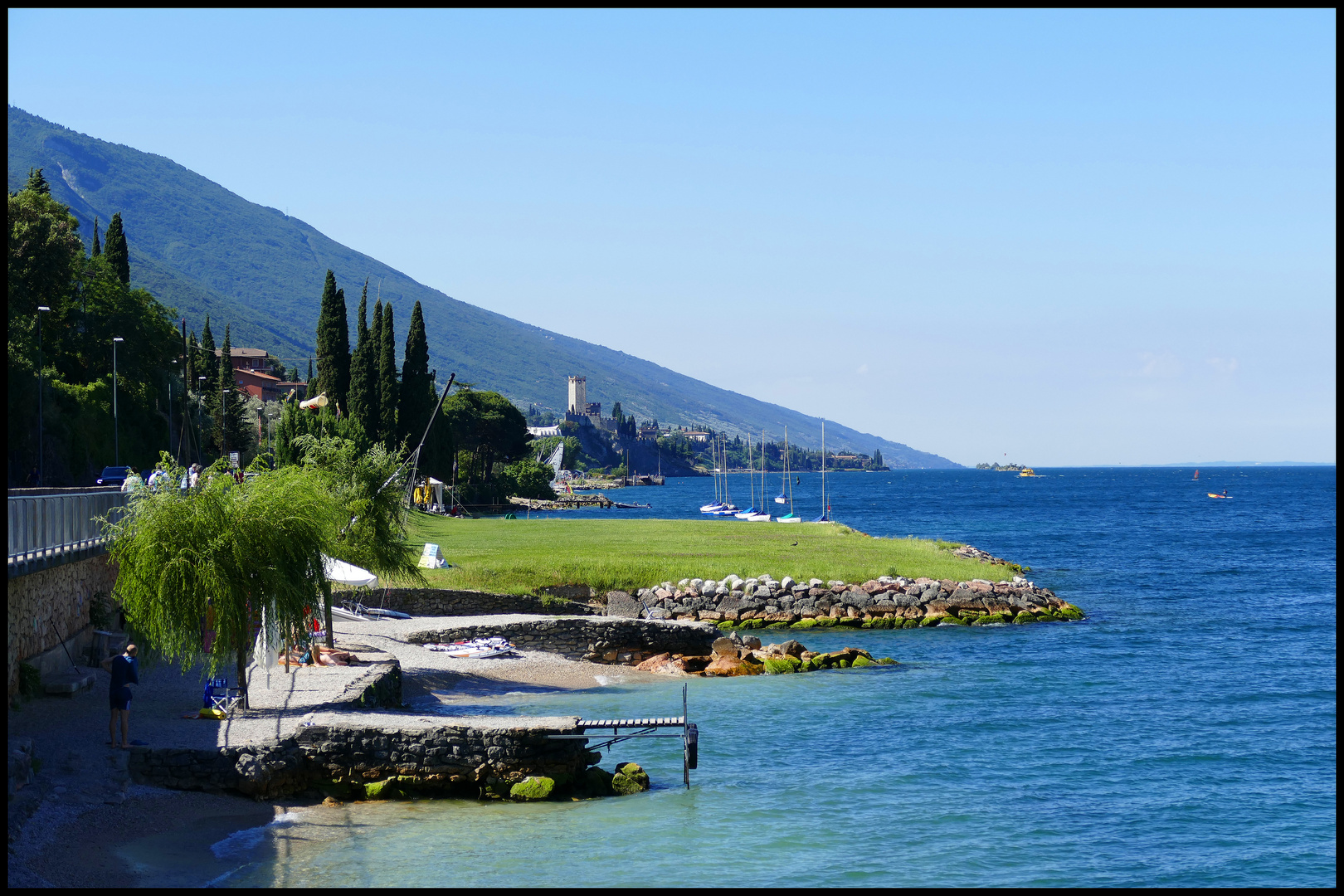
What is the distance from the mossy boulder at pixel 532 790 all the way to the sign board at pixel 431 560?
86.1 ft

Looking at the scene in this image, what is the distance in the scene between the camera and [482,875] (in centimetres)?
1659

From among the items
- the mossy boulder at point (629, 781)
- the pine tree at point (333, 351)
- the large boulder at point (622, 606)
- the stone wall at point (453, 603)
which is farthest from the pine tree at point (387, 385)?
the mossy boulder at point (629, 781)

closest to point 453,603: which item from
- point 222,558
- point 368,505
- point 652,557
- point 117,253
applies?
point 368,505

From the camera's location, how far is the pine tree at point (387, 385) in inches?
3504

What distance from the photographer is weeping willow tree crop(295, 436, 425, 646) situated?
33938 mm

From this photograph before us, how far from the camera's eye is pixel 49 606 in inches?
893

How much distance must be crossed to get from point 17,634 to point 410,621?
62.8 ft

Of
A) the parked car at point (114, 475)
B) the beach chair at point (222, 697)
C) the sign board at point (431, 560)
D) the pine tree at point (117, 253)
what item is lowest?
the beach chair at point (222, 697)

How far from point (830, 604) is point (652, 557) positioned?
32.6 feet

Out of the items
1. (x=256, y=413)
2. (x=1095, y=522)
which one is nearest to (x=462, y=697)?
(x=256, y=413)

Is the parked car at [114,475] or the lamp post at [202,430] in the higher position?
the lamp post at [202,430]

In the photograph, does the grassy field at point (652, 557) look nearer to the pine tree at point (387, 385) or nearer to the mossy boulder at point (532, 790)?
the pine tree at point (387, 385)

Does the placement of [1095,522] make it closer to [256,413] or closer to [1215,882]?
[256,413]

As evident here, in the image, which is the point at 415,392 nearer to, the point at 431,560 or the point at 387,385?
the point at 387,385
